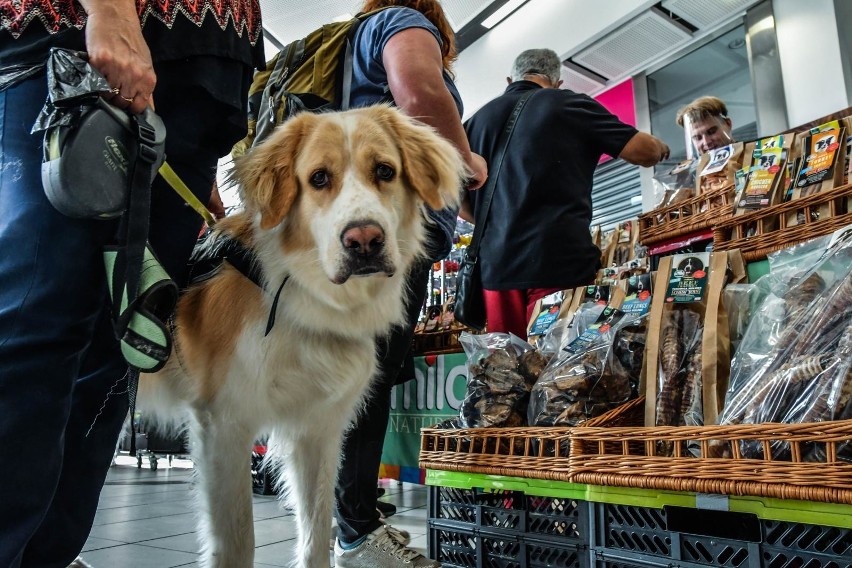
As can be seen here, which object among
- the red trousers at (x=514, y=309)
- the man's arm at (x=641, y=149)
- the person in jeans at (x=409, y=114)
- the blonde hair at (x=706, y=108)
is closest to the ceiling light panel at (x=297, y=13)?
the blonde hair at (x=706, y=108)

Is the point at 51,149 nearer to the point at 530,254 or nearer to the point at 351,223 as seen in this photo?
the point at 351,223

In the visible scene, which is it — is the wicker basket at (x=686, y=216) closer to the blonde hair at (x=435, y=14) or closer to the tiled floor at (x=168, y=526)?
the blonde hair at (x=435, y=14)

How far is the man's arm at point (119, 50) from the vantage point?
0.97 metres

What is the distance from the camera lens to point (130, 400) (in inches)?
45.7

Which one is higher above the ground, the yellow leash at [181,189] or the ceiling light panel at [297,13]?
the ceiling light panel at [297,13]

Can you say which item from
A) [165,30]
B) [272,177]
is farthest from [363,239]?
[165,30]

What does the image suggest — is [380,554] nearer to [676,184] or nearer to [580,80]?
[676,184]

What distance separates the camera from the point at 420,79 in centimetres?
160

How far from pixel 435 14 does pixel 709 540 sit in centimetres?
148

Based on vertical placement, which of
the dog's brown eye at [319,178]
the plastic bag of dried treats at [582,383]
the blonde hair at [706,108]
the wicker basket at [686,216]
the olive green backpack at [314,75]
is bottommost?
the plastic bag of dried treats at [582,383]

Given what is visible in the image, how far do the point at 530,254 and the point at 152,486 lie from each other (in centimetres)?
326

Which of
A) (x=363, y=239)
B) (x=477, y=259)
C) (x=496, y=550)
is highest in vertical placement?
(x=477, y=259)

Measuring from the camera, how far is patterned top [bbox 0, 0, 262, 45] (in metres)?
1.02

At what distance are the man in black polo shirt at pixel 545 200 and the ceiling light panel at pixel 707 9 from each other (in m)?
3.23
